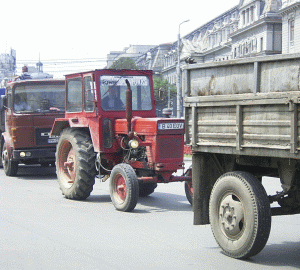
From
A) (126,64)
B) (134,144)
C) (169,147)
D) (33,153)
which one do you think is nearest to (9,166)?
(33,153)

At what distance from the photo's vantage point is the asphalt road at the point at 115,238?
719 cm

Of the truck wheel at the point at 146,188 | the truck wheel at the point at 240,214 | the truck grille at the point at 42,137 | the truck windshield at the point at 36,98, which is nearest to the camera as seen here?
the truck wheel at the point at 240,214

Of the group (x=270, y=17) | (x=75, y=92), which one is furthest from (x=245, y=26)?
(x=75, y=92)

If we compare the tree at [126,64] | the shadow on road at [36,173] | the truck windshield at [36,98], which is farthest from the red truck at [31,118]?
the tree at [126,64]

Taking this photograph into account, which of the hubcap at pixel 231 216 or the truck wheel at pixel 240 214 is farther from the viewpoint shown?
the hubcap at pixel 231 216

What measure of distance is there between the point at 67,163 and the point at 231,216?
689 cm

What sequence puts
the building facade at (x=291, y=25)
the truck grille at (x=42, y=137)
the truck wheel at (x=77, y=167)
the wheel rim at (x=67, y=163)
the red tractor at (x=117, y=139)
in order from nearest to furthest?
the red tractor at (x=117, y=139)
the truck wheel at (x=77, y=167)
the wheel rim at (x=67, y=163)
the truck grille at (x=42, y=137)
the building facade at (x=291, y=25)

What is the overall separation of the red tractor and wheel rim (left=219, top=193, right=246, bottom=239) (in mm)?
3896

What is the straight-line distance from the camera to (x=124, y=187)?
11.6 m

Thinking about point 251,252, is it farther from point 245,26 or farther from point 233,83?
point 245,26

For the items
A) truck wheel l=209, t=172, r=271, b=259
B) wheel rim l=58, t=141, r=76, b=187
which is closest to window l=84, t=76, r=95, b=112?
wheel rim l=58, t=141, r=76, b=187

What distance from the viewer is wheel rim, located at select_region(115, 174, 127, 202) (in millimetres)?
11625

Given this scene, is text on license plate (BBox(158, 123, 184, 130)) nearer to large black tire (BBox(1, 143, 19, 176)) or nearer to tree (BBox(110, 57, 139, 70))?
large black tire (BBox(1, 143, 19, 176))

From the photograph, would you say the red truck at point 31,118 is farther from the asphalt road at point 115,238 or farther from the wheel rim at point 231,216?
the wheel rim at point 231,216
